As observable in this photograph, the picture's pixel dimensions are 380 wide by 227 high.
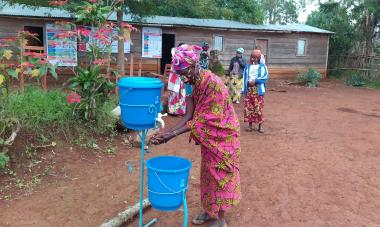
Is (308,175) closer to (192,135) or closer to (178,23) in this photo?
(192,135)

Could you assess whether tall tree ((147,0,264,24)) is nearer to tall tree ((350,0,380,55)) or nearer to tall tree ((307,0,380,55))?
tall tree ((307,0,380,55))

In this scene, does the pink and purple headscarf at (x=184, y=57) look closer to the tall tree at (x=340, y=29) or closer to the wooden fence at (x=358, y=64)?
the wooden fence at (x=358, y=64)

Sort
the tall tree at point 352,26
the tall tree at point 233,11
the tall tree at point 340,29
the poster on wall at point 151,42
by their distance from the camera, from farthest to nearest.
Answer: the tall tree at point 340,29 → the tall tree at point 352,26 → the tall tree at point 233,11 → the poster on wall at point 151,42

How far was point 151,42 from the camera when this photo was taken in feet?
48.3

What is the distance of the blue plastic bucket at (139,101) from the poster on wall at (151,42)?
12.1 meters

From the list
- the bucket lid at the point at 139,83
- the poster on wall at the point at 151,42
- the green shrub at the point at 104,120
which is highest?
the poster on wall at the point at 151,42

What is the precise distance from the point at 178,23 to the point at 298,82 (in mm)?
6156

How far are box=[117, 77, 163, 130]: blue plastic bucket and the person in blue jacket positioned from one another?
12.7ft

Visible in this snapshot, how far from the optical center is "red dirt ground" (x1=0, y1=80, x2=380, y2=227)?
353cm

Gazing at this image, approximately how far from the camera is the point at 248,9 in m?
19.9

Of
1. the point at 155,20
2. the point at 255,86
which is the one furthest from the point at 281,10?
the point at 255,86

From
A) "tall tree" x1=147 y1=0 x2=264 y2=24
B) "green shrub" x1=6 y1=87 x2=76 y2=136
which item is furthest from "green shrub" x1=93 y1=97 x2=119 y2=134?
"tall tree" x1=147 y1=0 x2=264 y2=24

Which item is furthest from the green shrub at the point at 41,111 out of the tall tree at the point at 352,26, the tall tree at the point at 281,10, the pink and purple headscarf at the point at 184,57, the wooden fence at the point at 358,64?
the tall tree at the point at 281,10

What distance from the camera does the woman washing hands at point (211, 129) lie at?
2.89 meters
